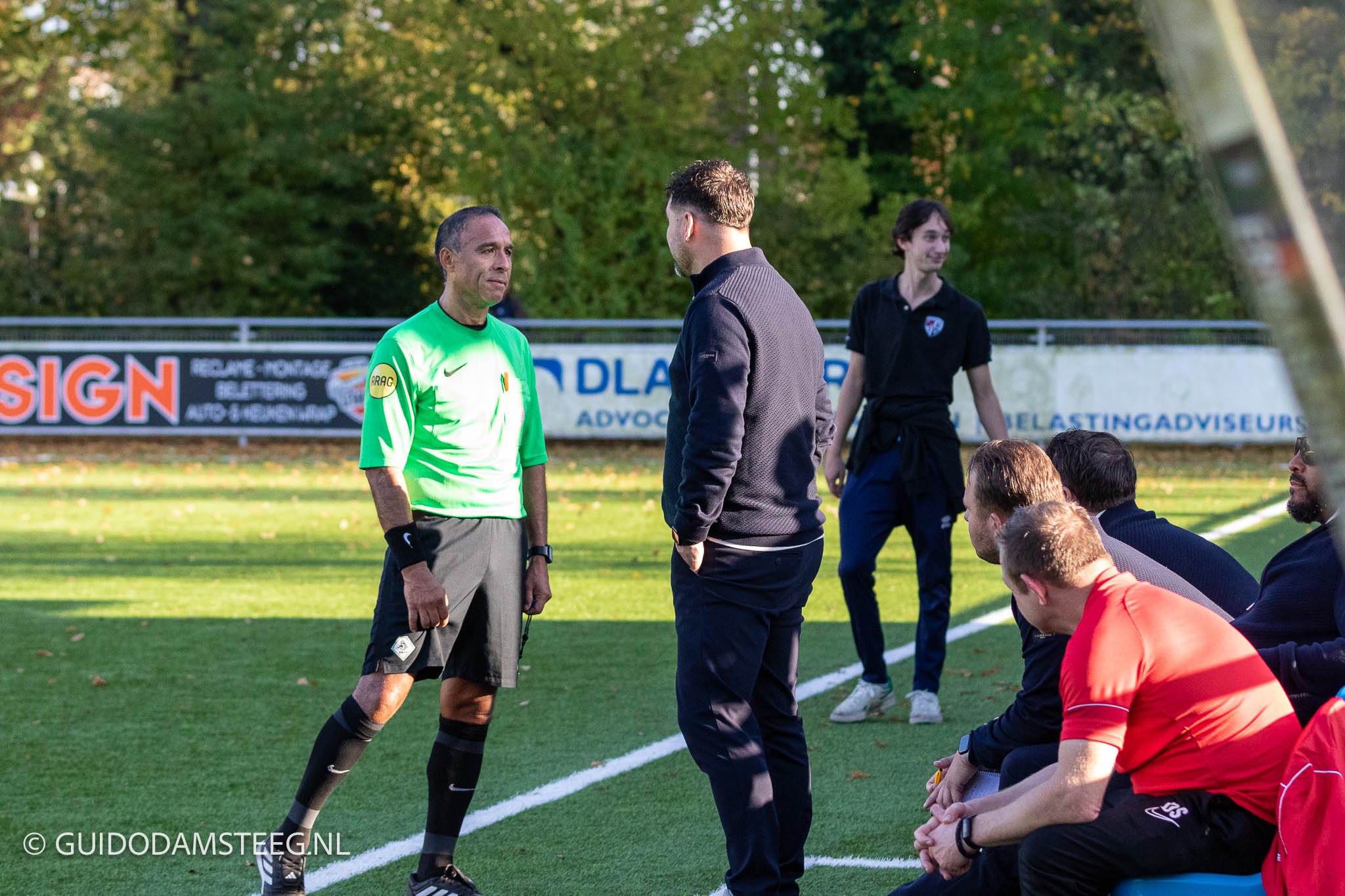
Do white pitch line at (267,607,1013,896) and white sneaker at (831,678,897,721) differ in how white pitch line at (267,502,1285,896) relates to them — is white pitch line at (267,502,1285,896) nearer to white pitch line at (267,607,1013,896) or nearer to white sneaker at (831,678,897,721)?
white pitch line at (267,607,1013,896)

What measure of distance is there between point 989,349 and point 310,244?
82.7 feet

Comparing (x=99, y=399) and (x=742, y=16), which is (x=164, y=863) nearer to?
(x=99, y=399)

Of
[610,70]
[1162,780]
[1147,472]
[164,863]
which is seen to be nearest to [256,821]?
[164,863]

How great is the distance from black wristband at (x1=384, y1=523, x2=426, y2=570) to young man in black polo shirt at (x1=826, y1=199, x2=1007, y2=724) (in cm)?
246

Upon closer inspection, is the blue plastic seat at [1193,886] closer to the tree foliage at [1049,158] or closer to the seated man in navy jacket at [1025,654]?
the seated man in navy jacket at [1025,654]

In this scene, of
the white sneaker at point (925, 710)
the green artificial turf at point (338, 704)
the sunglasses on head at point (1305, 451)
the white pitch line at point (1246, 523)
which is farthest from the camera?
the white pitch line at point (1246, 523)

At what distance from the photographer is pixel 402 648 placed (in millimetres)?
3820

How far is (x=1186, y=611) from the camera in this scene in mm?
2816

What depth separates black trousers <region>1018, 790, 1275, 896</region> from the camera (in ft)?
9.07

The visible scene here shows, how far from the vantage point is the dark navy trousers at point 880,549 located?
584cm

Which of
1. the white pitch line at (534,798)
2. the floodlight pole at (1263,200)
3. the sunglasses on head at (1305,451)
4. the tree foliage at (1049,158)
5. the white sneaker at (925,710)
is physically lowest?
the white pitch line at (534,798)

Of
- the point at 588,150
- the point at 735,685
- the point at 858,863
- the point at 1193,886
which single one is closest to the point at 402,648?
the point at 735,685

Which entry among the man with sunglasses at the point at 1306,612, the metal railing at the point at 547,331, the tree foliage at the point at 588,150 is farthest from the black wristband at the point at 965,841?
the tree foliage at the point at 588,150

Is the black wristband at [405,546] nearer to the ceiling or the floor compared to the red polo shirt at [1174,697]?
nearer to the ceiling
